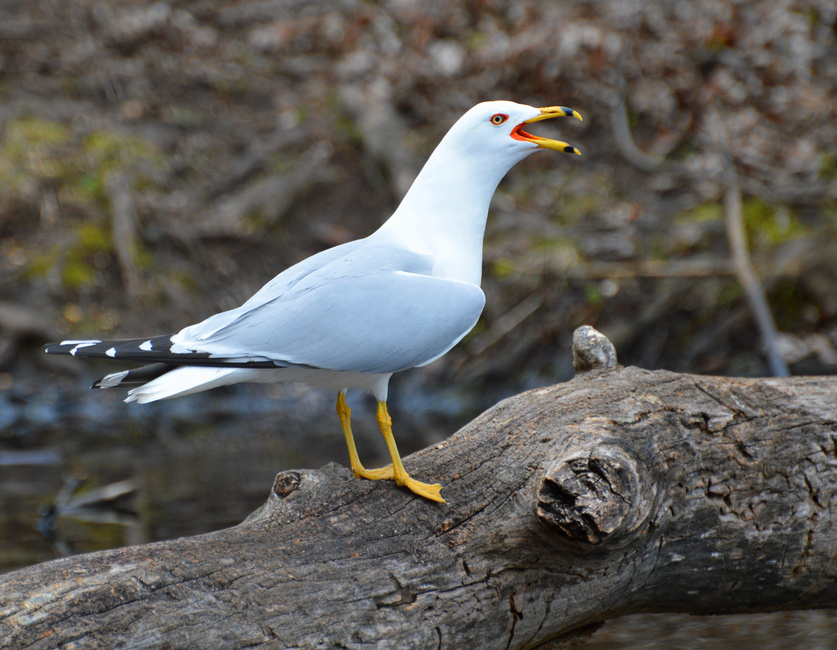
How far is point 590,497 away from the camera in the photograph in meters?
2.11

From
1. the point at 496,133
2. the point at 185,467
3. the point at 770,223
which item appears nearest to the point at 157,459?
the point at 185,467

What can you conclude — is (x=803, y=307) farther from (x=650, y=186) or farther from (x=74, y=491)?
(x=74, y=491)

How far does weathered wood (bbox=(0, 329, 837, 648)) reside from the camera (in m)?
1.98

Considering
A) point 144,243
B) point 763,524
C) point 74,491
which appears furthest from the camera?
point 144,243

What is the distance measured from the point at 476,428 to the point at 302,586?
0.86 meters

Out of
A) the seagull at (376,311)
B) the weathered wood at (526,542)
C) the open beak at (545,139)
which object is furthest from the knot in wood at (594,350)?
the open beak at (545,139)

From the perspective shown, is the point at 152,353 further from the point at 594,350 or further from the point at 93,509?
the point at 93,509

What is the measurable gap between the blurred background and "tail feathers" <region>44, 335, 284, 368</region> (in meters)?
2.09

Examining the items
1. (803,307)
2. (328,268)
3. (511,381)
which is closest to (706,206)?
(803,307)

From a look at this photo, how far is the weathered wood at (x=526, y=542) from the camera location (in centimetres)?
198

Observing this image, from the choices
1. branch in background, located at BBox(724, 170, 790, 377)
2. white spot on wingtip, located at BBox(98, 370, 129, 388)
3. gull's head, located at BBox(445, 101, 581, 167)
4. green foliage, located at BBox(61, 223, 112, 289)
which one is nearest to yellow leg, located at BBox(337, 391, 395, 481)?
white spot on wingtip, located at BBox(98, 370, 129, 388)

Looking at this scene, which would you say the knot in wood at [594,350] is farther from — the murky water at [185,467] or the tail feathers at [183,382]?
the tail feathers at [183,382]

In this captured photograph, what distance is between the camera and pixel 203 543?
2180mm

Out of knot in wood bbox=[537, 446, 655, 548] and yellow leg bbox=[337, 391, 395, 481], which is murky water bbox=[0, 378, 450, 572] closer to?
yellow leg bbox=[337, 391, 395, 481]
